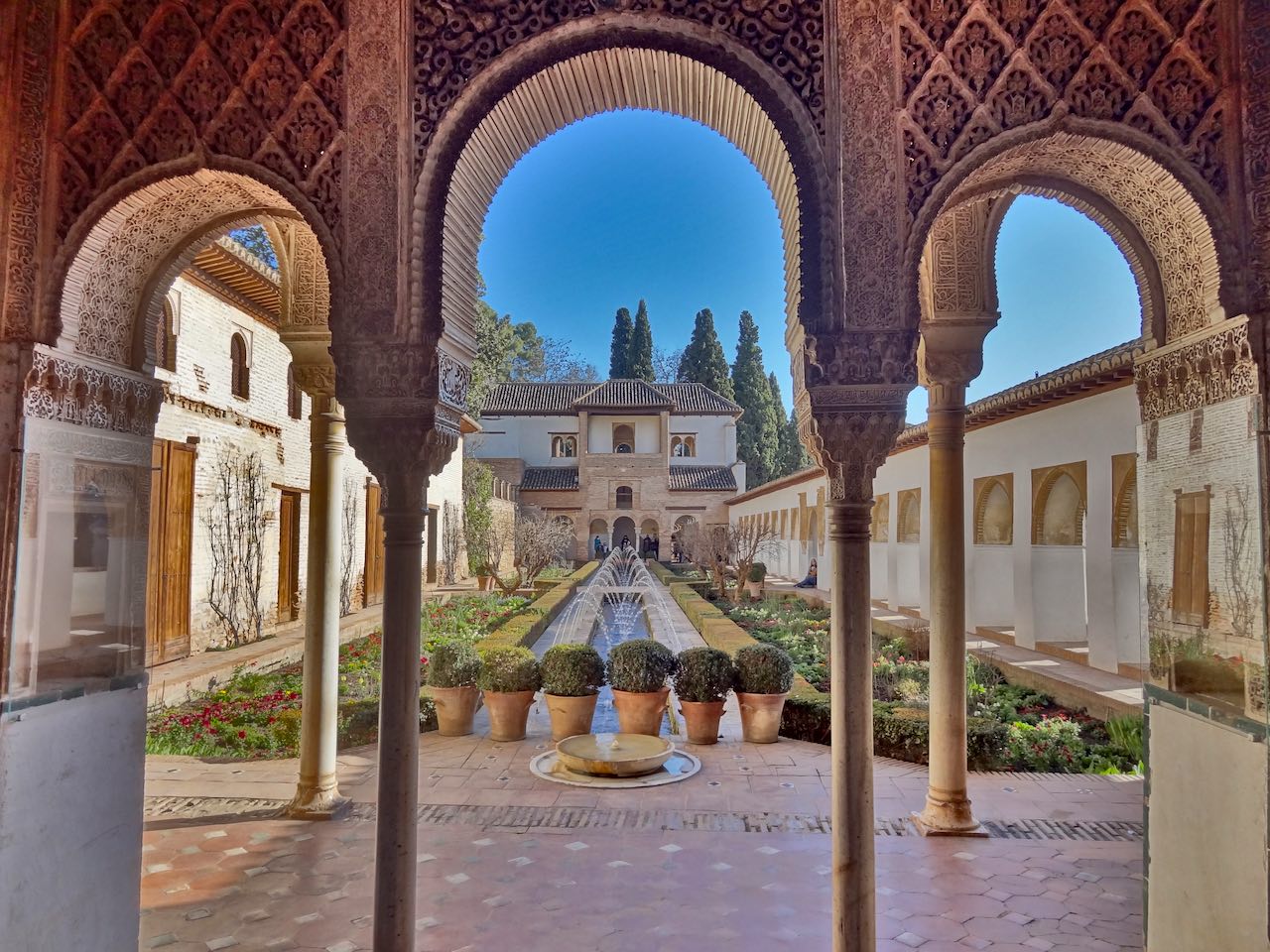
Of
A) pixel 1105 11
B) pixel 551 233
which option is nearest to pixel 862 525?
pixel 1105 11

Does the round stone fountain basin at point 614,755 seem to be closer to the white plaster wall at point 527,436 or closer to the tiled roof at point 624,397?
the tiled roof at point 624,397

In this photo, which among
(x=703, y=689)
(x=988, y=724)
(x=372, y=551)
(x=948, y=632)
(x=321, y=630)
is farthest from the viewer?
(x=372, y=551)

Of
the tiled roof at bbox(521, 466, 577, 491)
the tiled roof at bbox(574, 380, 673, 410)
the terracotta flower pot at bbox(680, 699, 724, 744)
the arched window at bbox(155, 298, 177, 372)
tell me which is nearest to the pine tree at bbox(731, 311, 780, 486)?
the tiled roof at bbox(574, 380, 673, 410)

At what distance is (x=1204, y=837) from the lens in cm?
355

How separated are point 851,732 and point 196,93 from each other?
13.5 feet

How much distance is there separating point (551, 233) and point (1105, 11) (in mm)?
63379

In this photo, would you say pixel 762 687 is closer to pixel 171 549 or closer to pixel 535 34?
pixel 535 34

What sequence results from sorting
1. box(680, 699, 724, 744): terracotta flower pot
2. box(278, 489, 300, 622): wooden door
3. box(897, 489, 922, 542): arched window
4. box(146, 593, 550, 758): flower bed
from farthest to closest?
box(897, 489, 922, 542): arched window
box(278, 489, 300, 622): wooden door
box(680, 699, 724, 744): terracotta flower pot
box(146, 593, 550, 758): flower bed

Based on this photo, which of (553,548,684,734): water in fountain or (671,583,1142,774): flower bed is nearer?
(671,583,1142,774): flower bed

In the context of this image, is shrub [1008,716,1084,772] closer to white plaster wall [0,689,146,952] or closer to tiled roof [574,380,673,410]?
white plaster wall [0,689,146,952]

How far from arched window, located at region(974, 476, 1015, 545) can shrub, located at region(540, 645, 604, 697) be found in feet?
28.9

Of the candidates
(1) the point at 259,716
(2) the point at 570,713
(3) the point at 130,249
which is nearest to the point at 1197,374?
(3) the point at 130,249

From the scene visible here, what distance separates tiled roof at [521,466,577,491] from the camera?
138ft

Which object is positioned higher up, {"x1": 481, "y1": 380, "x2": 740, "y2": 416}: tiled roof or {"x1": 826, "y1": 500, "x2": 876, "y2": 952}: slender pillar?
{"x1": 481, "y1": 380, "x2": 740, "y2": 416}: tiled roof
